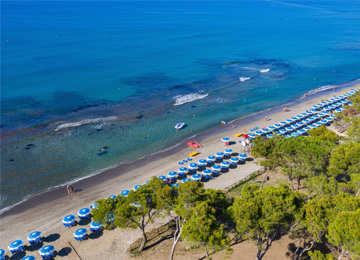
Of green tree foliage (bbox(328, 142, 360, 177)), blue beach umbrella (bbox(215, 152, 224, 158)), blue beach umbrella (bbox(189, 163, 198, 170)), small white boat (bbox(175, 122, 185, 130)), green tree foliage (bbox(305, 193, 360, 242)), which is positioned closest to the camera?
green tree foliage (bbox(305, 193, 360, 242))

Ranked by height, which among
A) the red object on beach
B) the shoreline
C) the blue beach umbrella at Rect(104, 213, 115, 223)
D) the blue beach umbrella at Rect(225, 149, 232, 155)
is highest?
the blue beach umbrella at Rect(104, 213, 115, 223)

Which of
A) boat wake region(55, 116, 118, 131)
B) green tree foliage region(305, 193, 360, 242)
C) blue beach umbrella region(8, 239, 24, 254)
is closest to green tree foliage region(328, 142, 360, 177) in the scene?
green tree foliage region(305, 193, 360, 242)

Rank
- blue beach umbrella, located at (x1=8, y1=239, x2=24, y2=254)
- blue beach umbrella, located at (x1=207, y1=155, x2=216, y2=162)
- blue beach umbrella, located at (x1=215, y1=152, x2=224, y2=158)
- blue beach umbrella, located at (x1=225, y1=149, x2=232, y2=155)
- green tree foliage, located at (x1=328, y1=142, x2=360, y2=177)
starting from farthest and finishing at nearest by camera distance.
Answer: blue beach umbrella, located at (x1=225, y1=149, x2=232, y2=155)
blue beach umbrella, located at (x1=215, y1=152, x2=224, y2=158)
blue beach umbrella, located at (x1=207, y1=155, x2=216, y2=162)
blue beach umbrella, located at (x1=8, y1=239, x2=24, y2=254)
green tree foliage, located at (x1=328, y1=142, x2=360, y2=177)

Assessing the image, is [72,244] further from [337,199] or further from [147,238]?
[337,199]

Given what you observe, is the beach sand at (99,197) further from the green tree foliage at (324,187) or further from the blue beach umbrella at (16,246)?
the green tree foliage at (324,187)

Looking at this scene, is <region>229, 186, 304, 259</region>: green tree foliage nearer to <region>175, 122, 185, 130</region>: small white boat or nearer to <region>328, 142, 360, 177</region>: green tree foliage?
<region>328, 142, 360, 177</region>: green tree foliage

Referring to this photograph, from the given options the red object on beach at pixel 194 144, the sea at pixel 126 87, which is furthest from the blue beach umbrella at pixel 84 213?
the red object on beach at pixel 194 144

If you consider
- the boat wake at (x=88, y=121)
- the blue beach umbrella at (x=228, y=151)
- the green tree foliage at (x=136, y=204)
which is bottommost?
the blue beach umbrella at (x=228, y=151)
